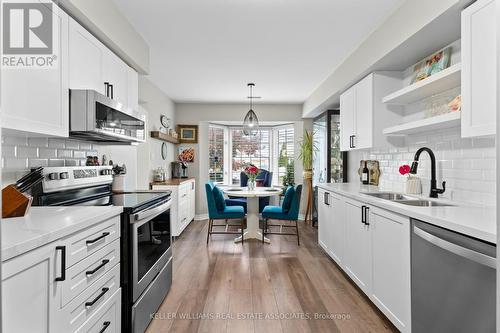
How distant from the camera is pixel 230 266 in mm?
3420

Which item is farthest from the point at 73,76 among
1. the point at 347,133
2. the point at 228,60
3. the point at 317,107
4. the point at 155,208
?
the point at 317,107

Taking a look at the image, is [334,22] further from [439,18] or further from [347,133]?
[347,133]

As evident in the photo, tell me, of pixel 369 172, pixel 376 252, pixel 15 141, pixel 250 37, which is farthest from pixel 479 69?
pixel 15 141

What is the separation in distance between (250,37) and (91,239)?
95.5 inches

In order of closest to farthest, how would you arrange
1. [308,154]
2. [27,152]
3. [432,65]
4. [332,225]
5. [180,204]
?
[27,152]
[432,65]
[332,225]
[180,204]
[308,154]

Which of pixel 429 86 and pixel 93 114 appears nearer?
pixel 93 114

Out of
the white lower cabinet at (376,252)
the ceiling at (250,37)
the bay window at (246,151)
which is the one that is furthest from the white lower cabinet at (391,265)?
the bay window at (246,151)

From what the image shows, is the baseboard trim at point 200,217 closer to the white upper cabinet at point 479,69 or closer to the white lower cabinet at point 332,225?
the white lower cabinet at point 332,225

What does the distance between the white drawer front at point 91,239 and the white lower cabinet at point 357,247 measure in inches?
76.6

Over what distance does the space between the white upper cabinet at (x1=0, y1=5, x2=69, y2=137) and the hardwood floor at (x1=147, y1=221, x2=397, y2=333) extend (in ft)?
5.23

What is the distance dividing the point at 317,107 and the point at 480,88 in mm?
3462

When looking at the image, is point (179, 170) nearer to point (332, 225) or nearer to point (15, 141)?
point (332, 225)

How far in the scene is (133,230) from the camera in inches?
75.1

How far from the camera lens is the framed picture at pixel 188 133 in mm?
6148
